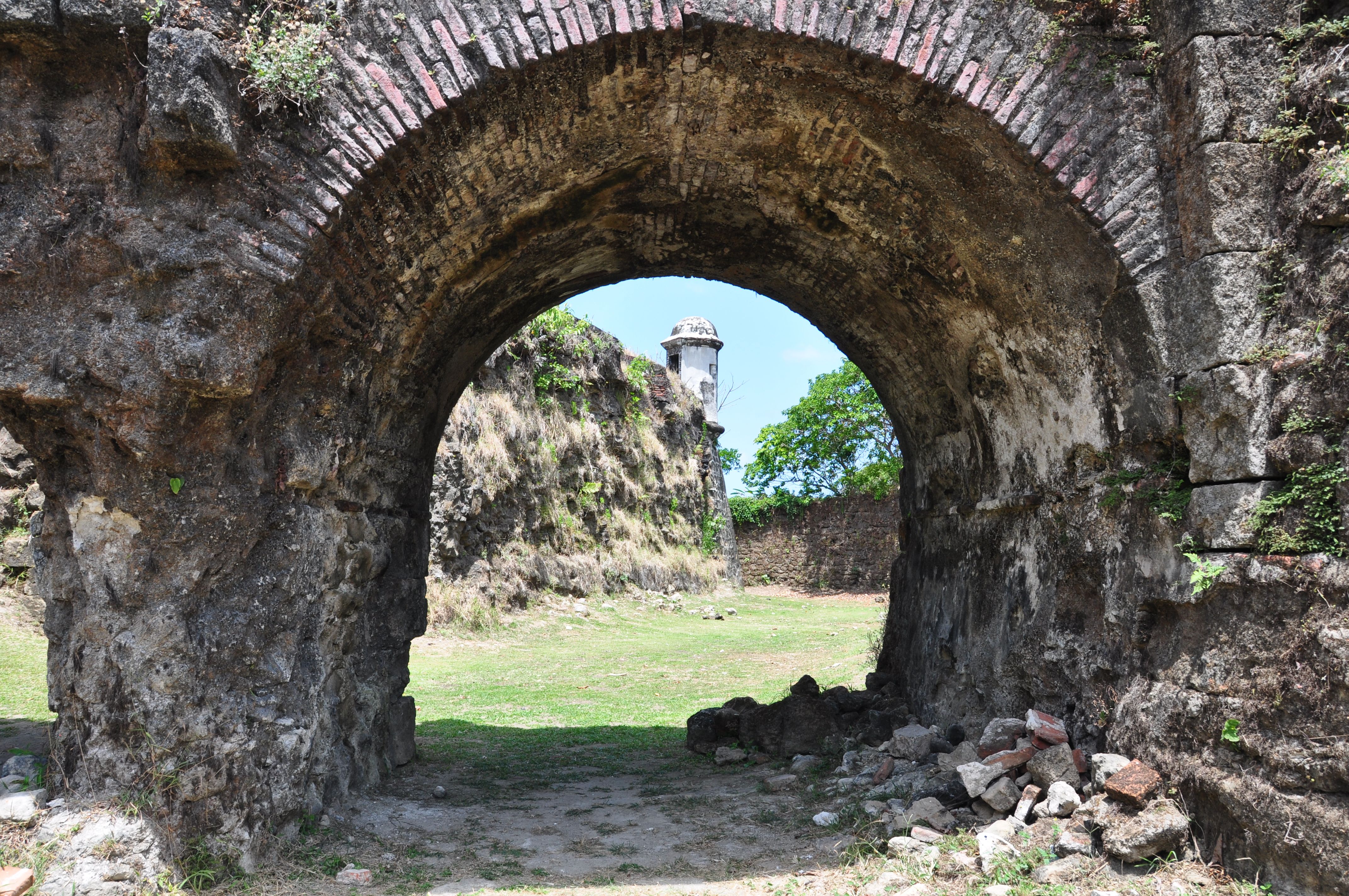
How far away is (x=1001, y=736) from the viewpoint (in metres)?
4.80

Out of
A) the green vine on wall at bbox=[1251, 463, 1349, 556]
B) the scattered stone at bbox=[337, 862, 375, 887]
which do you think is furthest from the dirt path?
the green vine on wall at bbox=[1251, 463, 1349, 556]

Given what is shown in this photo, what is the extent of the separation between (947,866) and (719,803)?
1775 millimetres

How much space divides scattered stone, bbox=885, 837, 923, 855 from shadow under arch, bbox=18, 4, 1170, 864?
3.98ft

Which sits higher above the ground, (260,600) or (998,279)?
(998,279)

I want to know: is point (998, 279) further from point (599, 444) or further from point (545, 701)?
point (599, 444)

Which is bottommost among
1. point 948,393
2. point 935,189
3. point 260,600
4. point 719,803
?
point 719,803

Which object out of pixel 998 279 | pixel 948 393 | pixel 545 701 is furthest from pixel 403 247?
pixel 545 701

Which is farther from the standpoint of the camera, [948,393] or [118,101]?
[948,393]

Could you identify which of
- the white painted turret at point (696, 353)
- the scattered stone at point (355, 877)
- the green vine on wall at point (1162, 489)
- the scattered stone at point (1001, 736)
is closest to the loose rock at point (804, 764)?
the scattered stone at point (1001, 736)

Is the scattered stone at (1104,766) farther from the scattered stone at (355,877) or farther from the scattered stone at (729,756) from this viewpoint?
the scattered stone at (355,877)

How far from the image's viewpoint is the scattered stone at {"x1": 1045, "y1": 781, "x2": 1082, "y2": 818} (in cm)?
410

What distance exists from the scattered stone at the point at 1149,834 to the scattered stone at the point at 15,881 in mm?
4413

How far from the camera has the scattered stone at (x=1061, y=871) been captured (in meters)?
3.69

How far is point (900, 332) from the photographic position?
242 inches
